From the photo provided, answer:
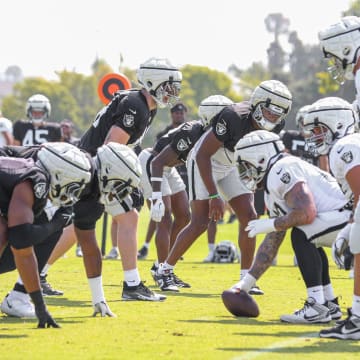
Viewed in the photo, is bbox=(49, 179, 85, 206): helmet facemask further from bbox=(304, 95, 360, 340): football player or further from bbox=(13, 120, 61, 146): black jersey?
bbox=(13, 120, 61, 146): black jersey

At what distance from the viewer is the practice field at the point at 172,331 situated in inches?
272

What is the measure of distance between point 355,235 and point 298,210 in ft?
2.74

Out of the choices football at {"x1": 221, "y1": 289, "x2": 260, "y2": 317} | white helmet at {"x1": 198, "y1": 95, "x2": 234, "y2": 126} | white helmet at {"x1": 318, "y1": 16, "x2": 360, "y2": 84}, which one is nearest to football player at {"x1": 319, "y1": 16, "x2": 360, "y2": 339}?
white helmet at {"x1": 318, "y1": 16, "x2": 360, "y2": 84}

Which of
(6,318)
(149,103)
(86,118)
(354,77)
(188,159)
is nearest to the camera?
(354,77)

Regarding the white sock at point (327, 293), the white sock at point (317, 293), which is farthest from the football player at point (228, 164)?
the white sock at point (317, 293)

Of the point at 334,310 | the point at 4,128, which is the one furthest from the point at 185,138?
the point at 4,128

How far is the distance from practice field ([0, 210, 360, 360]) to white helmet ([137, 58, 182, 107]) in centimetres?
186

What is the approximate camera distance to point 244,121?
1066cm

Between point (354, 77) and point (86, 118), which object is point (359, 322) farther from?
point (86, 118)

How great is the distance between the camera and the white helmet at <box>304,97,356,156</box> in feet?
29.5

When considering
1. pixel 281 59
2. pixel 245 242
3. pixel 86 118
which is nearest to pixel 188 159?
pixel 245 242

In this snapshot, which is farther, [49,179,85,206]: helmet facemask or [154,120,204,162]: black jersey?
[154,120,204,162]: black jersey

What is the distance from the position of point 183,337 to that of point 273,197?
1.44 metres

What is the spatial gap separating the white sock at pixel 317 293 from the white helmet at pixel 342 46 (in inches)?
62.3
